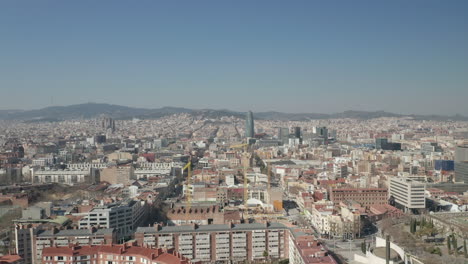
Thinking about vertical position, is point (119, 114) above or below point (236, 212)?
above

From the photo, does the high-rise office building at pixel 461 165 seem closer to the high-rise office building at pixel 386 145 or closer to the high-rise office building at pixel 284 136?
the high-rise office building at pixel 386 145

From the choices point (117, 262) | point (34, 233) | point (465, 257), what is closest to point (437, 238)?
point (465, 257)

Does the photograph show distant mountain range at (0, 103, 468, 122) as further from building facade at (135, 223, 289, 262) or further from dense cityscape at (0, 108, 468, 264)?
building facade at (135, 223, 289, 262)

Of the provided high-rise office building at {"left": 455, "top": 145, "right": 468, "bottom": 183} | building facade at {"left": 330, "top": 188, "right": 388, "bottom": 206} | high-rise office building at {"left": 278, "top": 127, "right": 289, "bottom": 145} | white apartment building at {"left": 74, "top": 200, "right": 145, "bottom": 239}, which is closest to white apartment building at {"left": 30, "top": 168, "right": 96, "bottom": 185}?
white apartment building at {"left": 74, "top": 200, "right": 145, "bottom": 239}

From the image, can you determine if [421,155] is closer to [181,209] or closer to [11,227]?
[181,209]

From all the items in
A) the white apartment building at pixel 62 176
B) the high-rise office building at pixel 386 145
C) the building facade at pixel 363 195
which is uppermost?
the high-rise office building at pixel 386 145

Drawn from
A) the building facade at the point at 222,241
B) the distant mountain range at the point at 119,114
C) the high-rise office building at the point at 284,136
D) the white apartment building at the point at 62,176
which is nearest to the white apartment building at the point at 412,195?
the building facade at the point at 222,241

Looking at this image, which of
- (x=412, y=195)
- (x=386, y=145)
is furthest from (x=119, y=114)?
(x=412, y=195)

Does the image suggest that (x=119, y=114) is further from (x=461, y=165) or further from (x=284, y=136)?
(x=461, y=165)

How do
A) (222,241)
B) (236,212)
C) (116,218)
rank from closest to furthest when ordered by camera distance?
1. (222,241)
2. (116,218)
3. (236,212)
